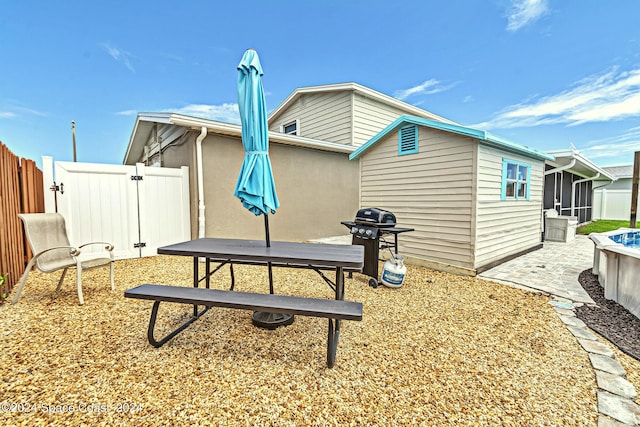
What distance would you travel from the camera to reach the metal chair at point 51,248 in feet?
10.4

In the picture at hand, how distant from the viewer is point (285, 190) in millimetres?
7570

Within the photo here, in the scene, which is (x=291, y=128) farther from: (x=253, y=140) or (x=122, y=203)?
(x=253, y=140)

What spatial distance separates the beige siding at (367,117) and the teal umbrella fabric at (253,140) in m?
7.03

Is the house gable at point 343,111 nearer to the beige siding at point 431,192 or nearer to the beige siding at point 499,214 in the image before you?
the beige siding at point 431,192

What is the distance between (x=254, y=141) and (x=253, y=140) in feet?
0.05

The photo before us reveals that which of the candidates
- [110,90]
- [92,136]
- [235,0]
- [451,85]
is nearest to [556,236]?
[451,85]

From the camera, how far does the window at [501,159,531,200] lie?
5484 mm

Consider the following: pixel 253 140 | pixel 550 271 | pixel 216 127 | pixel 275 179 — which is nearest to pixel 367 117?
pixel 275 179

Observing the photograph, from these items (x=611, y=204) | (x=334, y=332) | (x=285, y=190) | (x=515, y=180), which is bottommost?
(x=334, y=332)

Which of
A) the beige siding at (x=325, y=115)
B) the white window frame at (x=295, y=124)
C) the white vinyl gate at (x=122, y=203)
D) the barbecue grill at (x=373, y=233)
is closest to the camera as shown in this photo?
the barbecue grill at (x=373, y=233)

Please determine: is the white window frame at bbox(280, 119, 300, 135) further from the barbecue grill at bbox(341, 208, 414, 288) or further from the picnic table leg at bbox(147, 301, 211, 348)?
the picnic table leg at bbox(147, 301, 211, 348)

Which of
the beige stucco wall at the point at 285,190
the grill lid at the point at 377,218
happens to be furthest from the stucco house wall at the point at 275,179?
the grill lid at the point at 377,218

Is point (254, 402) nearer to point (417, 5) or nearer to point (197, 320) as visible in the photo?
point (197, 320)

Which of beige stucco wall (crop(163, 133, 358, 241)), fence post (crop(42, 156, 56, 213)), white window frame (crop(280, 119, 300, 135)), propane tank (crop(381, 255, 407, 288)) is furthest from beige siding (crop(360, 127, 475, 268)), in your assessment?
fence post (crop(42, 156, 56, 213))
